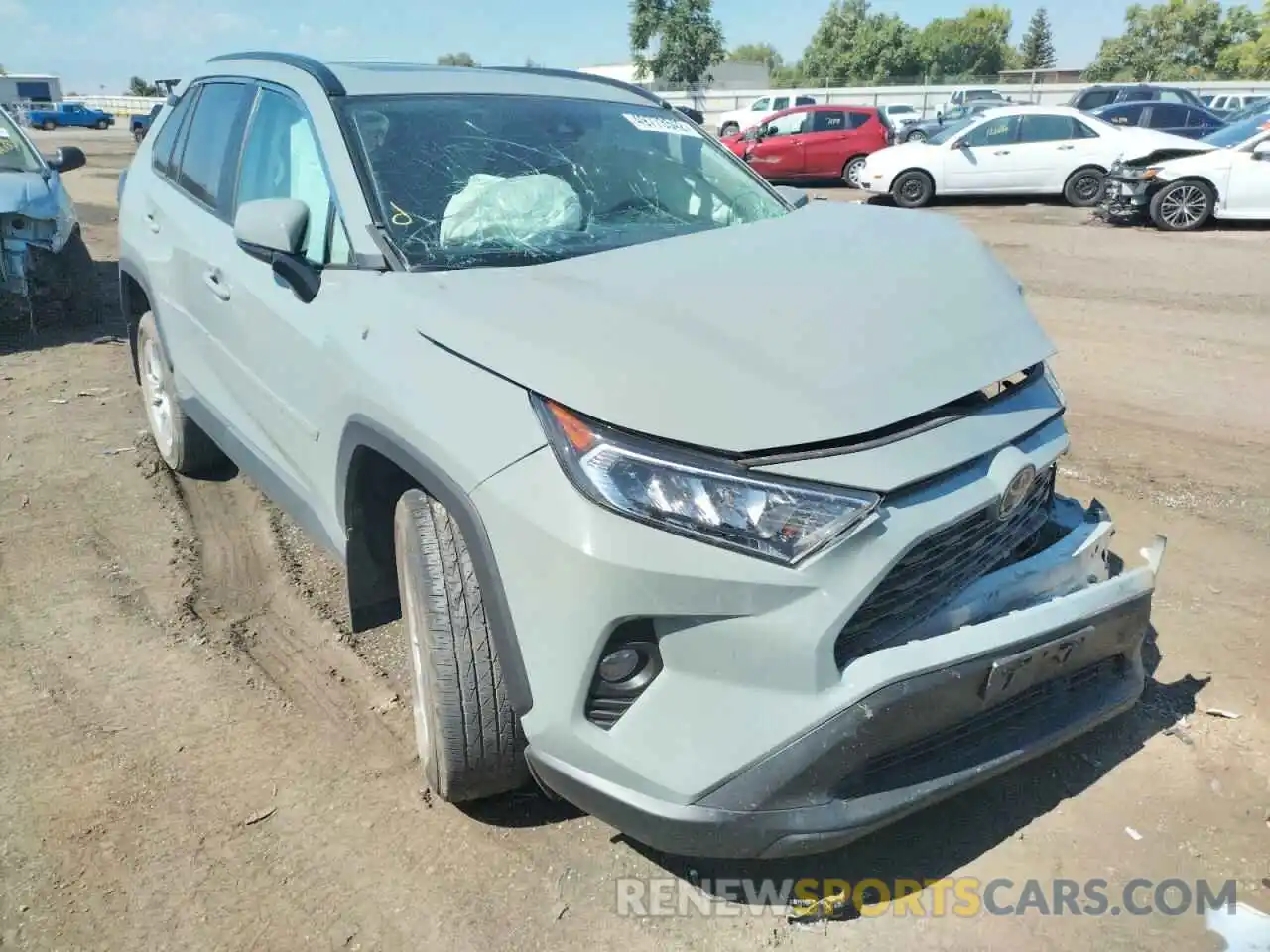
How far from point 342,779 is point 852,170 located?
18.5 meters

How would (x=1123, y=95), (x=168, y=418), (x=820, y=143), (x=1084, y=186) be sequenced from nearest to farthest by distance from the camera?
1. (x=168, y=418)
2. (x=1084, y=186)
3. (x=820, y=143)
4. (x=1123, y=95)

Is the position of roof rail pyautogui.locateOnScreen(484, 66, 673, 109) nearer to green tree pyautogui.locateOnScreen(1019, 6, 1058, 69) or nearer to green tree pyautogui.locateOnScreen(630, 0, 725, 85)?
green tree pyautogui.locateOnScreen(630, 0, 725, 85)

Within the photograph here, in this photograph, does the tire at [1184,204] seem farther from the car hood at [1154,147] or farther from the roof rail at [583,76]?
the roof rail at [583,76]

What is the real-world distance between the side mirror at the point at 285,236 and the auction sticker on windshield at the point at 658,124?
1.40m

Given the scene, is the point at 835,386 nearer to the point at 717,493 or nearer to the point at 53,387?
the point at 717,493

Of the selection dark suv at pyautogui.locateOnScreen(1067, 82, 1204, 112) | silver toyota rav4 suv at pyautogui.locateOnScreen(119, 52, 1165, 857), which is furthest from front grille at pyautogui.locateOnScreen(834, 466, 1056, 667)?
dark suv at pyautogui.locateOnScreen(1067, 82, 1204, 112)

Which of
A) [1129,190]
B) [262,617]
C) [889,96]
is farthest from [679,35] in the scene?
[262,617]

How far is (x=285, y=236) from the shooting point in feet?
8.80

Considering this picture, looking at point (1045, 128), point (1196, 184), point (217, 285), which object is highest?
point (1045, 128)

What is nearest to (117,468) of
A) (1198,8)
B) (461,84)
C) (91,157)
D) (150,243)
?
(150,243)

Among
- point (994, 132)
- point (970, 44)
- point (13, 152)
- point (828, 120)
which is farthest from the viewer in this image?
point (970, 44)

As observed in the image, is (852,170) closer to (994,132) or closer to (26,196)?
(994,132)

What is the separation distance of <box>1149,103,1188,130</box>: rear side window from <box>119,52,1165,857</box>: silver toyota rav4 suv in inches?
714

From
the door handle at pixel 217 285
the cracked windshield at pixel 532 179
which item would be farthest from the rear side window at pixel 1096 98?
the door handle at pixel 217 285
